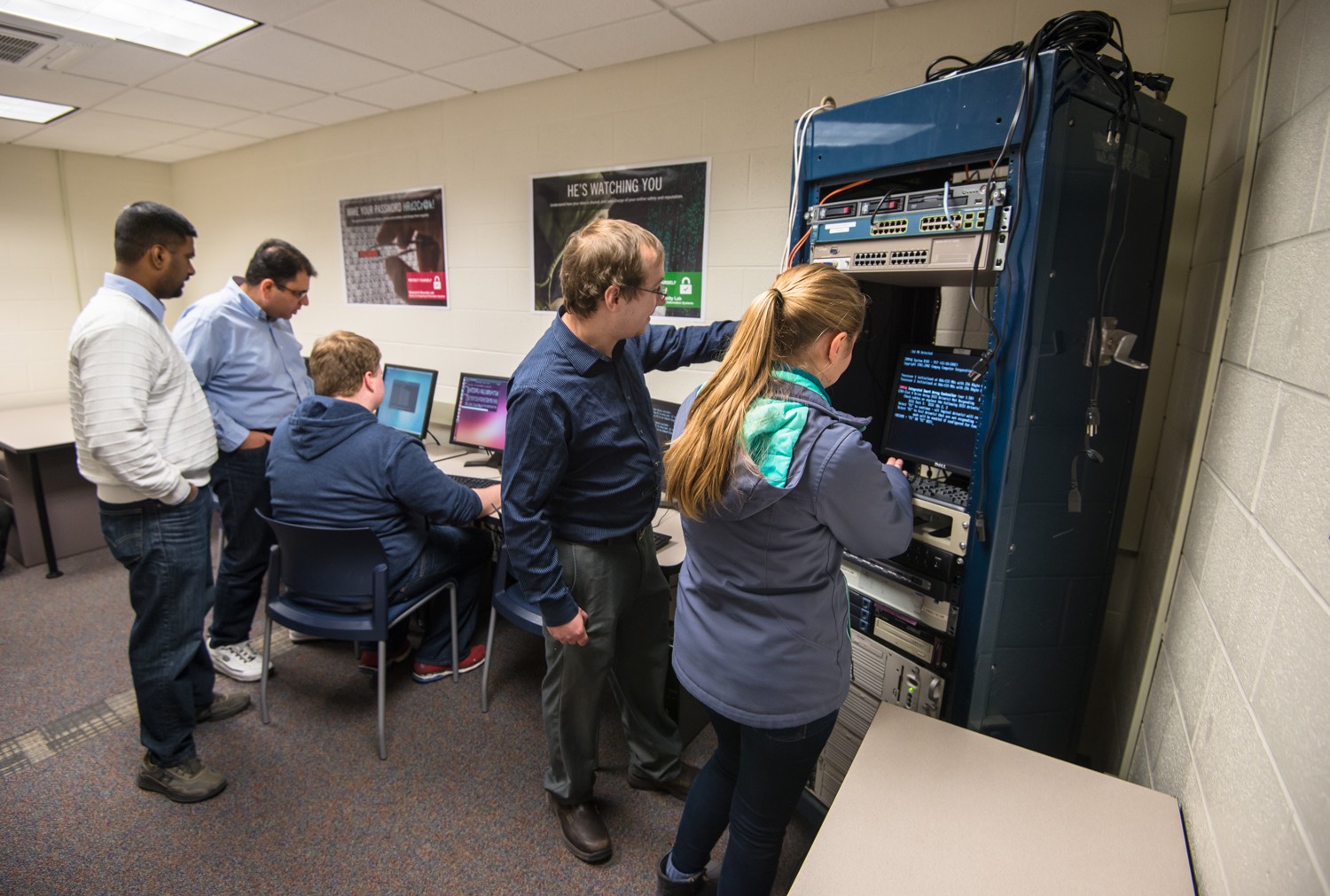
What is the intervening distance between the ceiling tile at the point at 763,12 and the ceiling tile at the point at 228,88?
1993 millimetres

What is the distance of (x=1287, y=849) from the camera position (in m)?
0.69

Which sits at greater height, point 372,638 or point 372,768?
point 372,638

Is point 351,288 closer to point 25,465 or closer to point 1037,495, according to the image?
point 25,465

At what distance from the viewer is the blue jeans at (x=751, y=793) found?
1.16 m

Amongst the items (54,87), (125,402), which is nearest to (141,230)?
(125,402)

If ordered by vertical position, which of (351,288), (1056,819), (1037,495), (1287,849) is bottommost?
(1056,819)

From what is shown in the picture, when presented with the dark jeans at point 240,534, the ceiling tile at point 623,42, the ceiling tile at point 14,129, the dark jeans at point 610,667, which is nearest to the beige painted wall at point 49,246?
the ceiling tile at point 14,129

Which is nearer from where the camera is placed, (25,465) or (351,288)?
(25,465)

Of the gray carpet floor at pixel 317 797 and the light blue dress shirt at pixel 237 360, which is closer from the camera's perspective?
the gray carpet floor at pixel 317 797

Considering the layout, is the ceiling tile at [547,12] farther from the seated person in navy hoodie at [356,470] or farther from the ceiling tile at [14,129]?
the ceiling tile at [14,129]

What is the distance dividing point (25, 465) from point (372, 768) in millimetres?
2723

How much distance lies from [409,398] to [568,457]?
1.99 metres

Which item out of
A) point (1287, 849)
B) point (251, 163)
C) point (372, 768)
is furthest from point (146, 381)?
point (251, 163)

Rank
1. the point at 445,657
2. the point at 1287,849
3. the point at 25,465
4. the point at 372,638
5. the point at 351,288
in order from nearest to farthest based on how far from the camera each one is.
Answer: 1. the point at 1287,849
2. the point at 372,638
3. the point at 445,657
4. the point at 25,465
5. the point at 351,288
